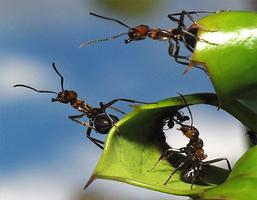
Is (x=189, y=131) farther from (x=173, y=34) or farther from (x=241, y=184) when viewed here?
(x=241, y=184)

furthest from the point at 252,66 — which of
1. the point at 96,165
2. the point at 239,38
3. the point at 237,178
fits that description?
the point at 96,165

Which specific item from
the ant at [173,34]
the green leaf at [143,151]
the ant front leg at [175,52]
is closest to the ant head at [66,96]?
the ant at [173,34]

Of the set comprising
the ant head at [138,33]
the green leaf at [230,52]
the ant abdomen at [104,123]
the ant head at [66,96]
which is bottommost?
the ant abdomen at [104,123]

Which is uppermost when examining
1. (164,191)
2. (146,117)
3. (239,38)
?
(239,38)

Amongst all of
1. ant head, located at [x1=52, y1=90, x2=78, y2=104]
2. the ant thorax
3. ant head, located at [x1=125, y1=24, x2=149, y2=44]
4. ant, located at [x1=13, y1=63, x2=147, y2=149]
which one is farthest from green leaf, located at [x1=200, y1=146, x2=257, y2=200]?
ant head, located at [x1=52, y1=90, x2=78, y2=104]

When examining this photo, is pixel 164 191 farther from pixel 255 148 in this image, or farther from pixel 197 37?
pixel 197 37

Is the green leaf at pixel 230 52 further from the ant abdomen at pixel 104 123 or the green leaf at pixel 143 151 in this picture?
the ant abdomen at pixel 104 123
